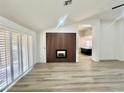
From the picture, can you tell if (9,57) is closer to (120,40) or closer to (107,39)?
(107,39)

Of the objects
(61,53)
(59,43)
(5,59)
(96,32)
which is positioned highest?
(96,32)

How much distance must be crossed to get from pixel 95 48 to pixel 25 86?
5.91 metres

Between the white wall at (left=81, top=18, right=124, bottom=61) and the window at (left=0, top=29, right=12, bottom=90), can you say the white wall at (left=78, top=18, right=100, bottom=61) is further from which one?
the window at (left=0, top=29, right=12, bottom=90)

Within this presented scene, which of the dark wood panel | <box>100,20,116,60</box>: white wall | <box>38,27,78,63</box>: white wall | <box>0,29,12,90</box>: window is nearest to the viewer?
<box>0,29,12,90</box>: window

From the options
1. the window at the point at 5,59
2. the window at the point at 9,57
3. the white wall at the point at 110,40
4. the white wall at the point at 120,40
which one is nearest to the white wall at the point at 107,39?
the white wall at the point at 110,40

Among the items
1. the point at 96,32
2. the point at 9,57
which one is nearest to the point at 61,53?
the point at 96,32

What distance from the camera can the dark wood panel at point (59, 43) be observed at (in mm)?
8172

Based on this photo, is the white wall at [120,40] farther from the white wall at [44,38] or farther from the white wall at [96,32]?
the white wall at [44,38]

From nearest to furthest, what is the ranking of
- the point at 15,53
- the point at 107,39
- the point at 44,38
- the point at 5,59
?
the point at 5,59, the point at 15,53, the point at 44,38, the point at 107,39

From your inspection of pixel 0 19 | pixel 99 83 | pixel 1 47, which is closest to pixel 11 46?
pixel 1 47

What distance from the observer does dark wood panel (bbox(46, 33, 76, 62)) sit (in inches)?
322

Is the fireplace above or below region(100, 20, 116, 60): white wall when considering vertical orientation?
below

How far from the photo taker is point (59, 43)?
8.20 meters

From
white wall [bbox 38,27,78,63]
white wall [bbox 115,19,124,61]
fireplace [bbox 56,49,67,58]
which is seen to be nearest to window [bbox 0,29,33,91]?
white wall [bbox 38,27,78,63]
